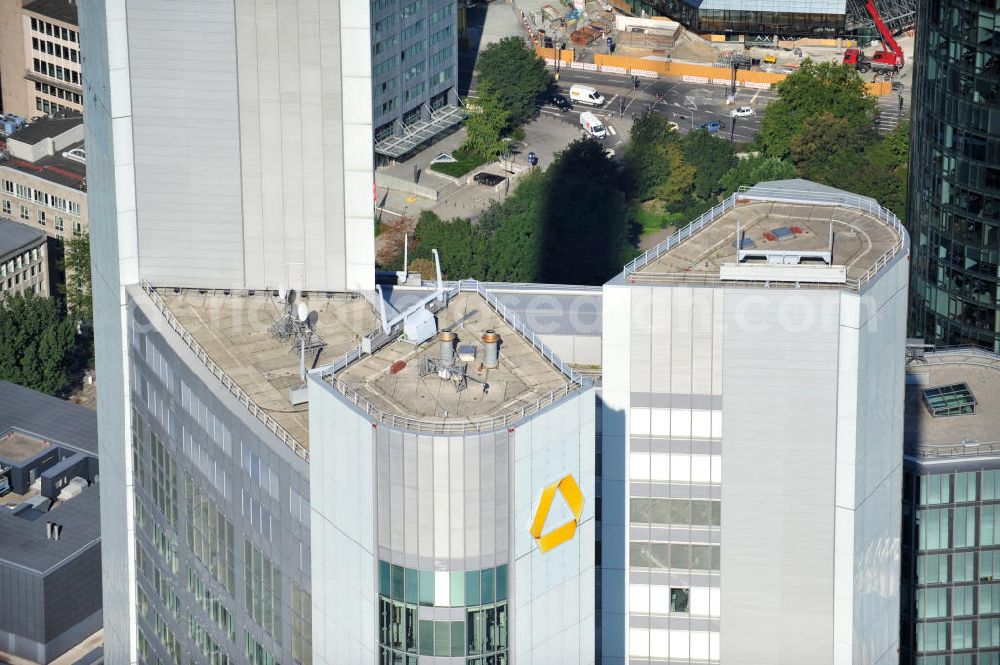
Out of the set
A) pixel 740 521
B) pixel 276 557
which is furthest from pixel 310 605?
pixel 740 521

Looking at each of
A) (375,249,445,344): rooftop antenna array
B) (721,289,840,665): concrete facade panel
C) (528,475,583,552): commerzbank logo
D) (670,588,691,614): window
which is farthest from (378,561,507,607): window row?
(670,588,691,614): window

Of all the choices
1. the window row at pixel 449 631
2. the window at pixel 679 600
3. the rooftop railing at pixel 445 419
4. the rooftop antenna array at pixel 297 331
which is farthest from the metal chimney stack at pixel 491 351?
the window at pixel 679 600

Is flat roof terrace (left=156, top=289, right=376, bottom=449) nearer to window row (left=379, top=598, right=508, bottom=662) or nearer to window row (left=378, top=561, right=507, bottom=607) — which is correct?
window row (left=378, top=561, right=507, bottom=607)

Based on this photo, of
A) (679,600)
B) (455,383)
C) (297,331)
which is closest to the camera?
(455,383)

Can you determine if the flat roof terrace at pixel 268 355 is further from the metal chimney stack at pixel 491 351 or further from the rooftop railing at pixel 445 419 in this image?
the metal chimney stack at pixel 491 351

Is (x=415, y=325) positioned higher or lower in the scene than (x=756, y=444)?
higher

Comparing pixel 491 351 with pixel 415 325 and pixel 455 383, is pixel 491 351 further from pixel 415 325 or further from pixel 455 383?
pixel 415 325

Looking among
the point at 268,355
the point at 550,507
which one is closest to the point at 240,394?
the point at 268,355
